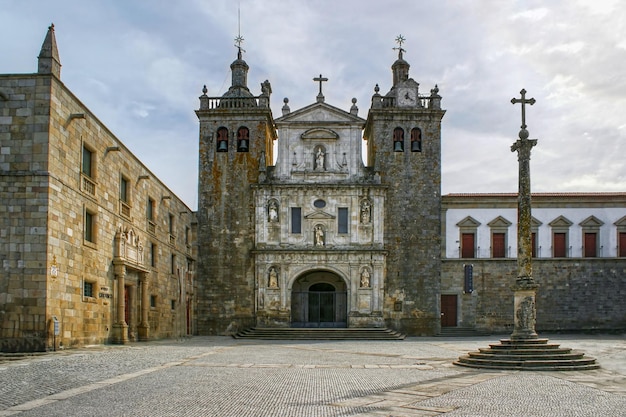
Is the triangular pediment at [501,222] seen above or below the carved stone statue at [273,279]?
above

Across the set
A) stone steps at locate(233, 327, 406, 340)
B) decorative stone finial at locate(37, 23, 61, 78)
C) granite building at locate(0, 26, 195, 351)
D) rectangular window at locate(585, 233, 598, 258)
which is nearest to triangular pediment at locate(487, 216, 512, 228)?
rectangular window at locate(585, 233, 598, 258)

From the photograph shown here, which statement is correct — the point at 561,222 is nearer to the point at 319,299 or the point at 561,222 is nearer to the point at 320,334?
the point at 319,299

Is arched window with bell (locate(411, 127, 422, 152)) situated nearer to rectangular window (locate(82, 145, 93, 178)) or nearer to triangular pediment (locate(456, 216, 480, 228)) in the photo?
triangular pediment (locate(456, 216, 480, 228))

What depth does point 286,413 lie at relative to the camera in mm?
10180

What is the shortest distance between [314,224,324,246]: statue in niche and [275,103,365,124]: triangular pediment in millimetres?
5979

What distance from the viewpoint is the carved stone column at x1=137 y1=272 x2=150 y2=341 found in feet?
97.0

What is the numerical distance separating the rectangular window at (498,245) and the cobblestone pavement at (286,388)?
22.6m

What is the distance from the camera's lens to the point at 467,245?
42094 mm

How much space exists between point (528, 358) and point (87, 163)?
49.0ft

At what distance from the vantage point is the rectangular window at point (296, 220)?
3975 cm

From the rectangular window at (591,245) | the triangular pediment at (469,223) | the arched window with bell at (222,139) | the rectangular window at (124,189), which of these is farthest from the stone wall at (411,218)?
the rectangular window at (124,189)

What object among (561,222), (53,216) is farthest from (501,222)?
(53,216)

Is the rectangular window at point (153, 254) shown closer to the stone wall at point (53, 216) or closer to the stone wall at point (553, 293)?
the stone wall at point (53, 216)

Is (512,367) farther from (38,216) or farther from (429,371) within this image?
(38,216)
